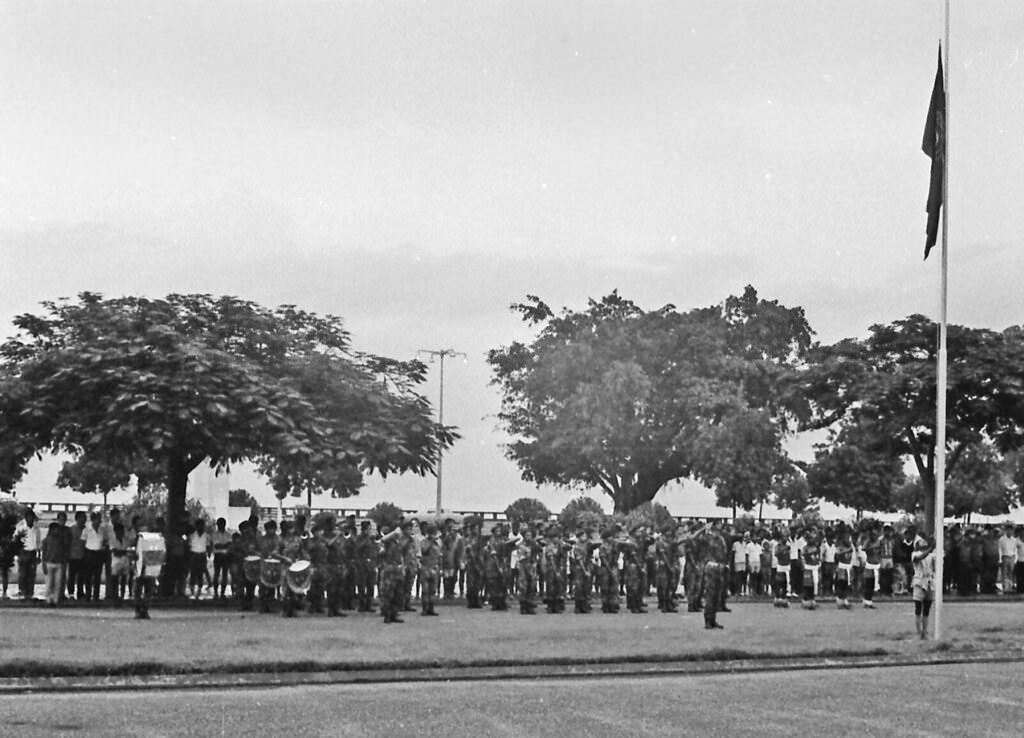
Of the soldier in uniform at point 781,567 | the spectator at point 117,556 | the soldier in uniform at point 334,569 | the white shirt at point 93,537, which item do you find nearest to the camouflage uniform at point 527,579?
the soldier in uniform at point 334,569

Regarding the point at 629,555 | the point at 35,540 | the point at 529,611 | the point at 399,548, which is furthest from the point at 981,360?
the point at 35,540

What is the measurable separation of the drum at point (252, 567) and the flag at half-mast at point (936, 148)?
14.0m

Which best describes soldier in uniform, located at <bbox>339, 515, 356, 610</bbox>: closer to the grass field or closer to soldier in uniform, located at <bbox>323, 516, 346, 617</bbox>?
soldier in uniform, located at <bbox>323, 516, 346, 617</bbox>

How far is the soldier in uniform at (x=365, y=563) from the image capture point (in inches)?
1204

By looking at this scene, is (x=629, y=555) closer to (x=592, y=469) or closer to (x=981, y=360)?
(x=981, y=360)

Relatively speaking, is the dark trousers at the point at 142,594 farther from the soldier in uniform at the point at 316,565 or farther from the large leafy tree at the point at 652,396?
the large leafy tree at the point at 652,396

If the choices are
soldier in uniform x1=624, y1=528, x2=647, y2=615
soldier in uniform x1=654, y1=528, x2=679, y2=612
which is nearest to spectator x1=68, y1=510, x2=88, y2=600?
soldier in uniform x1=624, y1=528, x2=647, y2=615

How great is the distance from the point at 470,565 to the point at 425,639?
32.1 feet

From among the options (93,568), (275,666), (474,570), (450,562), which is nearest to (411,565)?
(474,570)

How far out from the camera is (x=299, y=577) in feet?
93.2

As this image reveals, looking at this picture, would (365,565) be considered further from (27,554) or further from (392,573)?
(27,554)

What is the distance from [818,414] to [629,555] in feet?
62.4

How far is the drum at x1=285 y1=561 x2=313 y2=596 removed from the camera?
28.1m

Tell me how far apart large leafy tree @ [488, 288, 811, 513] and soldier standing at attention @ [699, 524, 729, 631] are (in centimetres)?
3407
